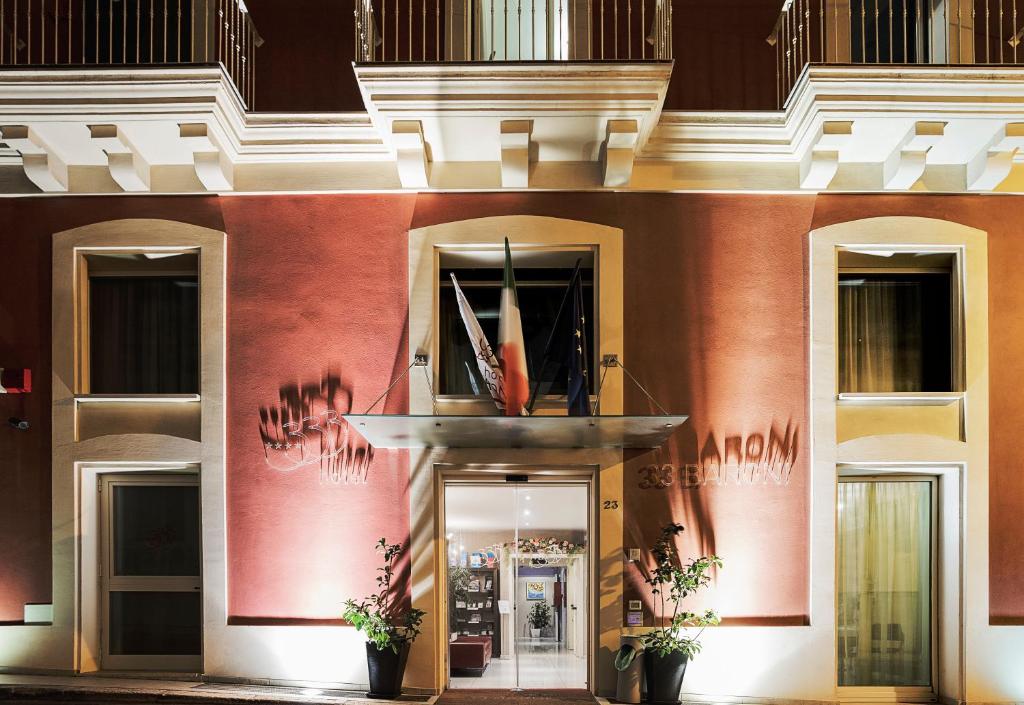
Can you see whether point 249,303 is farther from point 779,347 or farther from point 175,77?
point 779,347

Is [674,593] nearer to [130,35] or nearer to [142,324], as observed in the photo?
[142,324]

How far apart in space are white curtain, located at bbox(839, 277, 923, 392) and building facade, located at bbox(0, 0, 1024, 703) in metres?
0.04

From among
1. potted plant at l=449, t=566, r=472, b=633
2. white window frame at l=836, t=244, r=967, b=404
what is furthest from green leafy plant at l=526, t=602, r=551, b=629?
white window frame at l=836, t=244, r=967, b=404

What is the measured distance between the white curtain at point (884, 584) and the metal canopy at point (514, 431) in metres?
2.46

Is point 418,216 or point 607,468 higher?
point 418,216

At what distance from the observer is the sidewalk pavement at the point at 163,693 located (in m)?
8.16

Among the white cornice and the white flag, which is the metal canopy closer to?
the white flag

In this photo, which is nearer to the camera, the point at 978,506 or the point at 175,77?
the point at 175,77

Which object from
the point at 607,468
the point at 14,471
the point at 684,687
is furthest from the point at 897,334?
the point at 14,471

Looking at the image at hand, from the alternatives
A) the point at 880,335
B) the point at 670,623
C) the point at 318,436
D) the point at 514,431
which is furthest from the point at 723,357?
the point at 318,436

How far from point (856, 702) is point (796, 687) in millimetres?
834

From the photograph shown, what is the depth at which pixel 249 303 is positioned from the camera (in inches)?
356

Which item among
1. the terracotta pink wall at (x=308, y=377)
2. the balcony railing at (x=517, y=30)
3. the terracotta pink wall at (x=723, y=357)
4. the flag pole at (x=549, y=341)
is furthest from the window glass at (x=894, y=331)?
the terracotta pink wall at (x=308, y=377)

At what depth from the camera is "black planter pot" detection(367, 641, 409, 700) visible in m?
8.38
